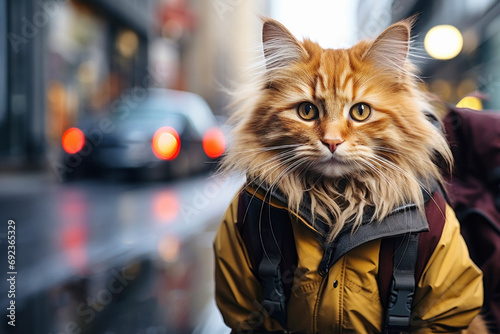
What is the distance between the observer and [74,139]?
26.2ft

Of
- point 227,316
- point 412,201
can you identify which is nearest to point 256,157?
point 412,201

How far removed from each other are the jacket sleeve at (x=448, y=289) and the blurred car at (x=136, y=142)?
6.63 metres

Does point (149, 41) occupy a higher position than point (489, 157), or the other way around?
point (149, 41)

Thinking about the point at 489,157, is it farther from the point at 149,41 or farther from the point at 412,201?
the point at 149,41

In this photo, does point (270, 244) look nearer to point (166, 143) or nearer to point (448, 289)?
point (448, 289)

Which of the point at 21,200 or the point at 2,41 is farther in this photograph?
the point at 2,41

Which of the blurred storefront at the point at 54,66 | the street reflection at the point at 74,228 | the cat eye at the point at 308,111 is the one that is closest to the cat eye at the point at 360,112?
the cat eye at the point at 308,111

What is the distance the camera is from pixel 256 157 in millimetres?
1770

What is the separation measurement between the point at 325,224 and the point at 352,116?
1.35 feet

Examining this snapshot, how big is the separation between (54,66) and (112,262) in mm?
9925

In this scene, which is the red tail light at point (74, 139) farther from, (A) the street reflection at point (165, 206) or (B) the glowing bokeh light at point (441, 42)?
(B) the glowing bokeh light at point (441, 42)

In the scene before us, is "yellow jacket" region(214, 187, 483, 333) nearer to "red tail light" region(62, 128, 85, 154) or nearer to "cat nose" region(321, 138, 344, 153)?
"cat nose" region(321, 138, 344, 153)

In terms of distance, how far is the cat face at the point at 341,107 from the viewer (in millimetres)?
1612

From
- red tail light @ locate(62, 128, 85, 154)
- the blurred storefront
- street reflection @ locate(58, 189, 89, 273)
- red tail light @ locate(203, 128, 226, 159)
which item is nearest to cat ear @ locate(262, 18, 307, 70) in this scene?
street reflection @ locate(58, 189, 89, 273)
